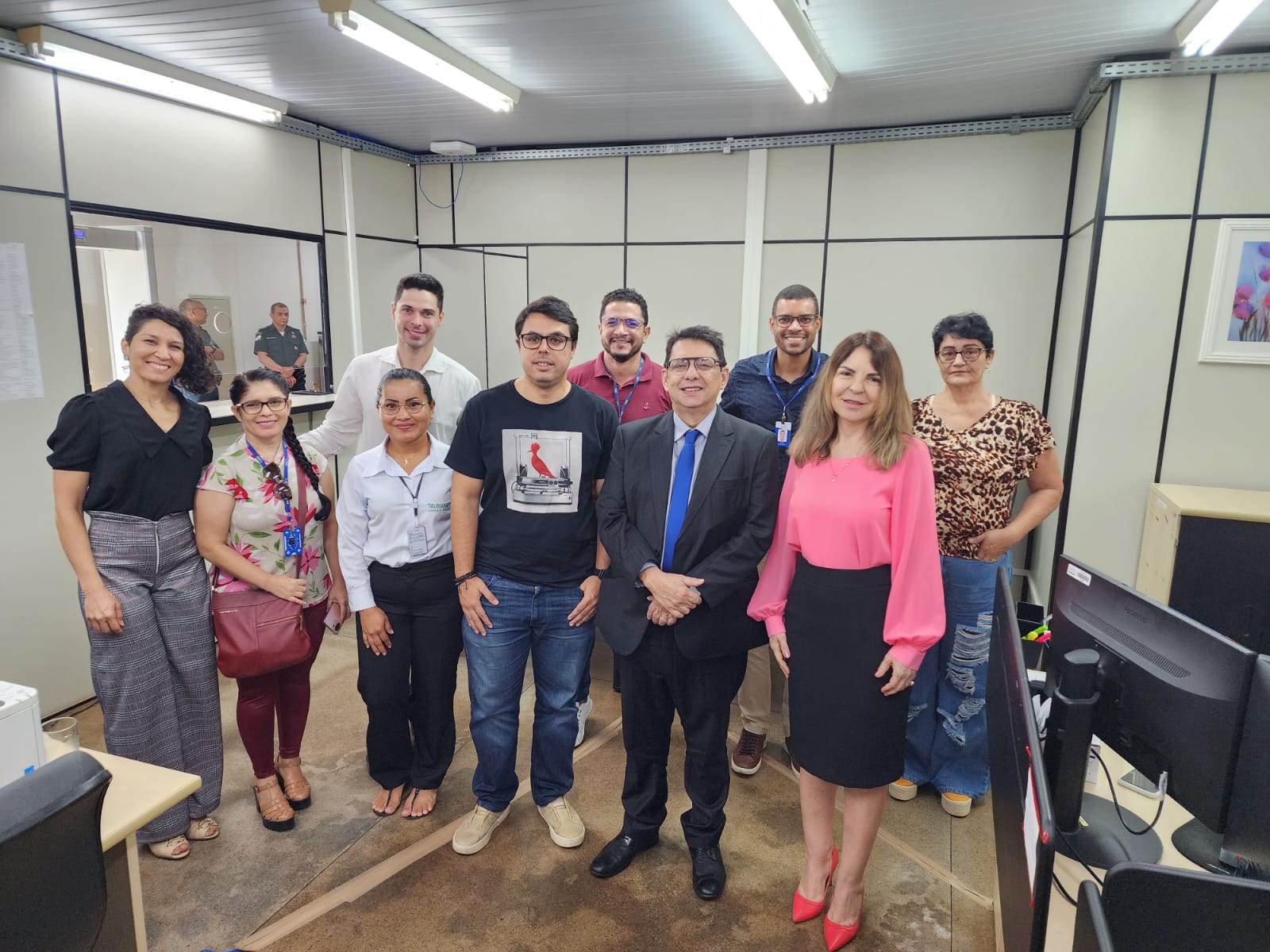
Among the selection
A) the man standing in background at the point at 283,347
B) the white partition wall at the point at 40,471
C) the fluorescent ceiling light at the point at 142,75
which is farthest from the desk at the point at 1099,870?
the man standing in background at the point at 283,347

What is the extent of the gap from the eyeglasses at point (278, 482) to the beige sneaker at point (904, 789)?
2.54m

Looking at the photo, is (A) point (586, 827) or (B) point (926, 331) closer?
(A) point (586, 827)

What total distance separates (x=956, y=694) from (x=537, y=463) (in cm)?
177

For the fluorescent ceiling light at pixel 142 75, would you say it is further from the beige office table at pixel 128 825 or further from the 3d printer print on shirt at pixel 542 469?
the beige office table at pixel 128 825

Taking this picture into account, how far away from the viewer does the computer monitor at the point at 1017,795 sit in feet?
3.26

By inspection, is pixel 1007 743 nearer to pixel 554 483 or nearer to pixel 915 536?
pixel 915 536

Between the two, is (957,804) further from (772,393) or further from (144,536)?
(144,536)

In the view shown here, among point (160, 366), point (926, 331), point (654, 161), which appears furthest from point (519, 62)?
point (926, 331)

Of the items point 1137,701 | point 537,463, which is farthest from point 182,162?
point 1137,701

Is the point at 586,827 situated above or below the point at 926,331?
below

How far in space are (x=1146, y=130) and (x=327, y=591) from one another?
4.13 meters

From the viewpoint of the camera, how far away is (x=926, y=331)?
4898 millimetres

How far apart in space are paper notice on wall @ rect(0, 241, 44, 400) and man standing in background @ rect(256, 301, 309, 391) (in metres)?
1.88

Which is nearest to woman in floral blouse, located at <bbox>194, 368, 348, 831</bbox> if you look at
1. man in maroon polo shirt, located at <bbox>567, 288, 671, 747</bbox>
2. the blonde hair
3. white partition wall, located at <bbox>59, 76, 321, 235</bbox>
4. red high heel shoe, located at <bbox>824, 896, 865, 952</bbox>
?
man in maroon polo shirt, located at <bbox>567, 288, 671, 747</bbox>
